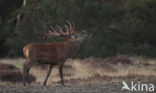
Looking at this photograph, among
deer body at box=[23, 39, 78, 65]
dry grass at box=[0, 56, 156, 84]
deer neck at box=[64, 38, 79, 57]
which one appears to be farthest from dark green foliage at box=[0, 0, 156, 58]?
deer body at box=[23, 39, 78, 65]

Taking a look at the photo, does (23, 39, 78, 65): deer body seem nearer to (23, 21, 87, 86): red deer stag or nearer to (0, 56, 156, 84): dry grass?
(23, 21, 87, 86): red deer stag

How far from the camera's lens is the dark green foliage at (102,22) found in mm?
27953

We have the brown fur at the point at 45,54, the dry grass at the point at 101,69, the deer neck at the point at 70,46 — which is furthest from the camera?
the dry grass at the point at 101,69

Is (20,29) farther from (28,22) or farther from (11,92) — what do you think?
(11,92)

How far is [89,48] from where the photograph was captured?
29.0m

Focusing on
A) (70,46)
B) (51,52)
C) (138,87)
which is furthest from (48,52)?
(138,87)

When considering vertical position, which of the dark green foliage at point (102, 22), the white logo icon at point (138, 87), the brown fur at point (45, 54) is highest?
the brown fur at point (45, 54)

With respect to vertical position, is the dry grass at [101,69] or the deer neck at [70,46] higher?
the deer neck at [70,46]

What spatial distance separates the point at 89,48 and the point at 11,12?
28.9 feet

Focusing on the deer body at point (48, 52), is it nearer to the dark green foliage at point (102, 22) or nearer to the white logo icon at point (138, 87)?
the white logo icon at point (138, 87)

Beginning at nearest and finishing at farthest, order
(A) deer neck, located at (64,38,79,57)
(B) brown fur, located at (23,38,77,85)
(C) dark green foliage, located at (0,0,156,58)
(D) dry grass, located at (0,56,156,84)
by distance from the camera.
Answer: (B) brown fur, located at (23,38,77,85) < (A) deer neck, located at (64,38,79,57) < (D) dry grass, located at (0,56,156,84) < (C) dark green foliage, located at (0,0,156,58)

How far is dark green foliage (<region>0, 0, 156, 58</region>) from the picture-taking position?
91.7 feet

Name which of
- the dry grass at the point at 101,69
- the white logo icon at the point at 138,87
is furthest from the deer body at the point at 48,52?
the dry grass at the point at 101,69

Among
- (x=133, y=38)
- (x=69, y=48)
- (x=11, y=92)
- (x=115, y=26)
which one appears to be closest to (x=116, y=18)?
(x=115, y=26)
